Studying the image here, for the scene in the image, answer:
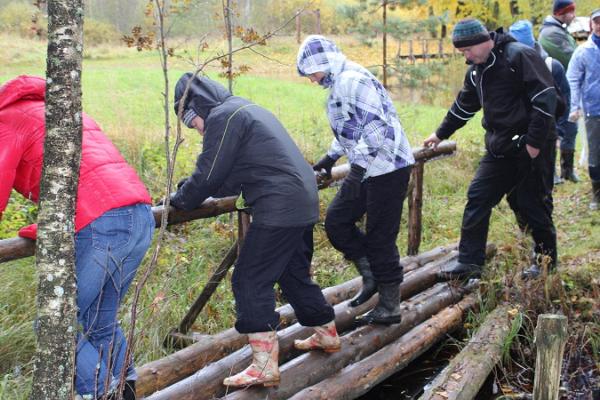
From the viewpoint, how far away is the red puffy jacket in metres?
3.07

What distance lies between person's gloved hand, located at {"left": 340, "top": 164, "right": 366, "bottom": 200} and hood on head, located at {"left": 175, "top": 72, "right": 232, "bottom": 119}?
1091 mm

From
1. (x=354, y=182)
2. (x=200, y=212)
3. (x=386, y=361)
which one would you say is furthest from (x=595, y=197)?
(x=200, y=212)

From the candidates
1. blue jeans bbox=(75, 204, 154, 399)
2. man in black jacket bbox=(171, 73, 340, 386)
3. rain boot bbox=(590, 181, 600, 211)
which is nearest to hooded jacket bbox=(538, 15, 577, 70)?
rain boot bbox=(590, 181, 600, 211)

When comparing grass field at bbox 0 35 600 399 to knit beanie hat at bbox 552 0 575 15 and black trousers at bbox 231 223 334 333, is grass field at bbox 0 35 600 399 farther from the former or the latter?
knit beanie hat at bbox 552 0 575 15

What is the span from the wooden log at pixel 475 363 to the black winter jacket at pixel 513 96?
130 cm

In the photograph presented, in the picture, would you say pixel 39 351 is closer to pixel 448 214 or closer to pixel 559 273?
pixel 559 273

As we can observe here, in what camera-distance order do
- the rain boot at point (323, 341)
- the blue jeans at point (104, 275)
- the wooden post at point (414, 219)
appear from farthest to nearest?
the wooden post at point (414, 219), the rain boot at point (323, 341), the blue jeans at point (104, 275)

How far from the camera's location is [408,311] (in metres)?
5.21

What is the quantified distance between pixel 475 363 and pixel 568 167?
5.79 metres

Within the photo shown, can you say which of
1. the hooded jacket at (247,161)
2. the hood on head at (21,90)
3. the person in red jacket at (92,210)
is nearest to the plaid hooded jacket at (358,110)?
the hooded jacket at (247,161)

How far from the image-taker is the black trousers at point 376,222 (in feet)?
14.7

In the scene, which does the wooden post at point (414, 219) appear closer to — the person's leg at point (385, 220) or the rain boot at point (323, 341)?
the person's leg at point (385, 220)

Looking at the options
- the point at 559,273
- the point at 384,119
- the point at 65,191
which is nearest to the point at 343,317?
the point at 384,119

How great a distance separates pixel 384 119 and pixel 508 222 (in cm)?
348
